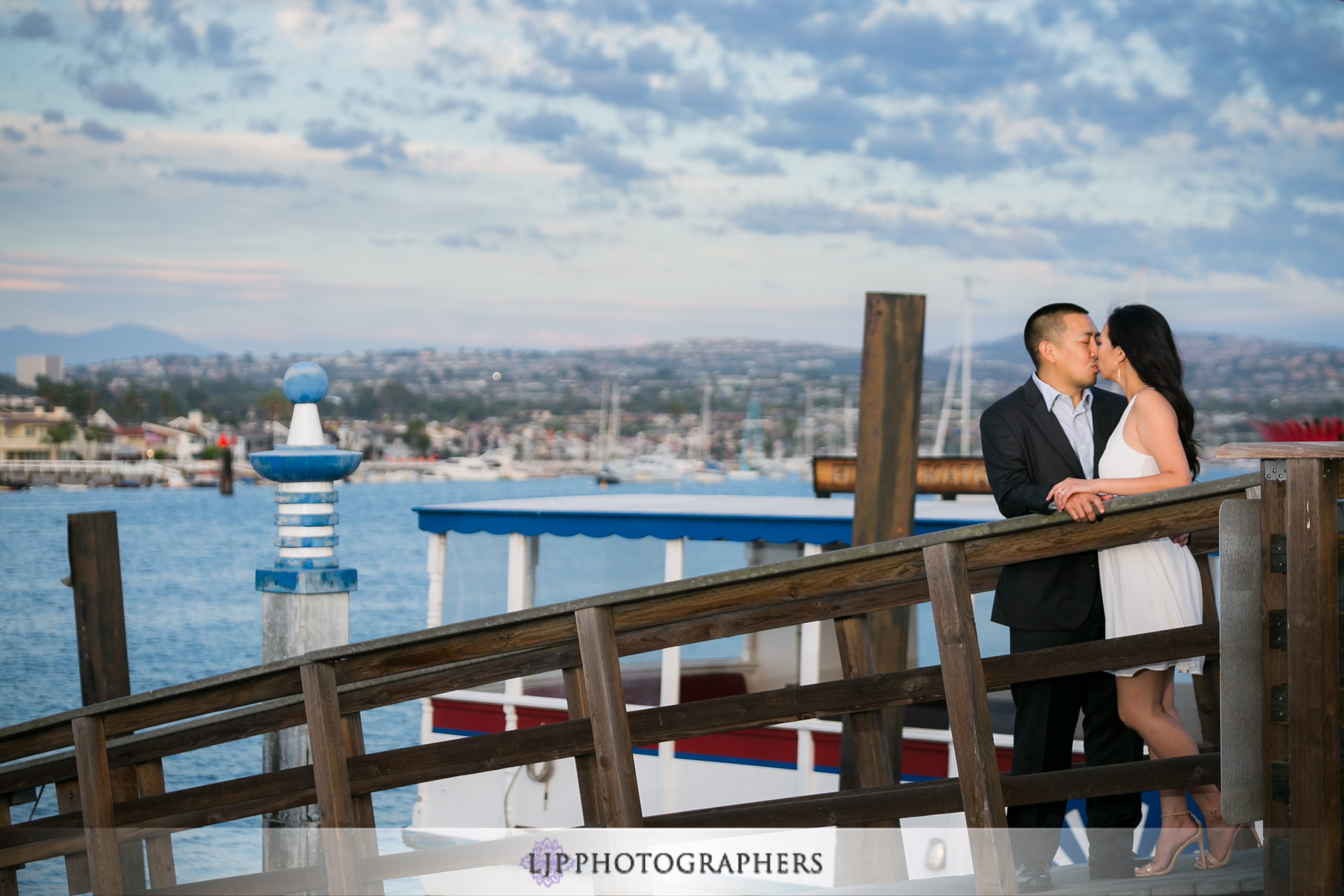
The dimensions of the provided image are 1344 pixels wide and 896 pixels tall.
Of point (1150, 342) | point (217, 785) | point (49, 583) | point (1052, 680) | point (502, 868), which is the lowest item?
point (49, 583)

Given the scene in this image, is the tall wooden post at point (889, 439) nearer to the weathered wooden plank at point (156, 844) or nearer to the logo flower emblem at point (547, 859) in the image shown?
the logo flower emblem at point (547, 859)

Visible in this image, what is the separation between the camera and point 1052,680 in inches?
145

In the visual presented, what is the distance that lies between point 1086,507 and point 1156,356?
73cm

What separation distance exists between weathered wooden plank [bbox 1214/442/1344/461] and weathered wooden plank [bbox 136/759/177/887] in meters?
3.81

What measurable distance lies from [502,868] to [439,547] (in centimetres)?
214

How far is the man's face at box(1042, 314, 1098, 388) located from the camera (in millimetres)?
3715

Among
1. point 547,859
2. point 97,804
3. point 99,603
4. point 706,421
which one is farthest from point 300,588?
point 706,421

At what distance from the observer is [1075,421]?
3.77m

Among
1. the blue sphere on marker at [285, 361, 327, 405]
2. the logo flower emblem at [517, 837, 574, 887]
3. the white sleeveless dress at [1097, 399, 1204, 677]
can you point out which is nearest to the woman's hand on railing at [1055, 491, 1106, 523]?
the white sleeveless dress at [1097, 399, 1204, 677]

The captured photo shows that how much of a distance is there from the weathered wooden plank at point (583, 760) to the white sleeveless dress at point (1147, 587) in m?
1.55

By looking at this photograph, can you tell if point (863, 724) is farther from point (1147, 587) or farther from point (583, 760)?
point (1147, 587)

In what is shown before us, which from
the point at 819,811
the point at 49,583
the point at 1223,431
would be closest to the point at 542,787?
the point at 819,811

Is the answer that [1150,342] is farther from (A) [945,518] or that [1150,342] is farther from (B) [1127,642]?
(A) [945,518]

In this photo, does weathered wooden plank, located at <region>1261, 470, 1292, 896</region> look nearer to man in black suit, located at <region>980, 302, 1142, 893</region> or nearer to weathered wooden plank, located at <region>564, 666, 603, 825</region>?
man in black suit, located at <region>980, 302, 1142, 893</region>
